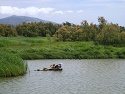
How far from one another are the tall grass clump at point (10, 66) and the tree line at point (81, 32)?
1448 inches

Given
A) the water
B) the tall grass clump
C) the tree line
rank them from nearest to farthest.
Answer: the water → the tall grass clump → the tree line

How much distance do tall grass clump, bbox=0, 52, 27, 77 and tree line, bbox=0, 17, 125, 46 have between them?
121ft

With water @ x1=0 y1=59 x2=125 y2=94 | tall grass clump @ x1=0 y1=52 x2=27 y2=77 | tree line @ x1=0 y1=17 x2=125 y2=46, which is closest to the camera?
water @ x1=0 y1=59 x2=125 y2=94

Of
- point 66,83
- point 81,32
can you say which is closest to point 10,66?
point 66,83

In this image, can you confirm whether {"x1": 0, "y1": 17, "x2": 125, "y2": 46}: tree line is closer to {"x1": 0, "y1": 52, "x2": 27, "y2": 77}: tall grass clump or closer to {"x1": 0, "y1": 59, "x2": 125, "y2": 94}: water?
{"x1": 0, "y1": 59, "x2": 125, "y2": 94}: water

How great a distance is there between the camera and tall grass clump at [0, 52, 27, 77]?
27.7 metres

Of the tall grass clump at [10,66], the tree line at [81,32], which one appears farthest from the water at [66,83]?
the tree line at [81,32]

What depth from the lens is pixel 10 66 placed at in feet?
91.9

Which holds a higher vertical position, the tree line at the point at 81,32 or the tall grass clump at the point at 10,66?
the tree line at the point at 81,32

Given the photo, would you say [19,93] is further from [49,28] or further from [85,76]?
[49,28]

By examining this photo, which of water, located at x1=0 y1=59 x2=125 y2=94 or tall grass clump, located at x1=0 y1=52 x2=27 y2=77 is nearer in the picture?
water, located at x1=0 y1=59 x2=125 y2=94

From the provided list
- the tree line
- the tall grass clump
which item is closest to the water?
the tall grass clump

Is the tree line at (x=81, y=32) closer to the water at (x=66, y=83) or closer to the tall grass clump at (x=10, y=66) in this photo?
the water at (x=66, y=83)

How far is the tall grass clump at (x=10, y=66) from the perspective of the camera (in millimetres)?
27656
